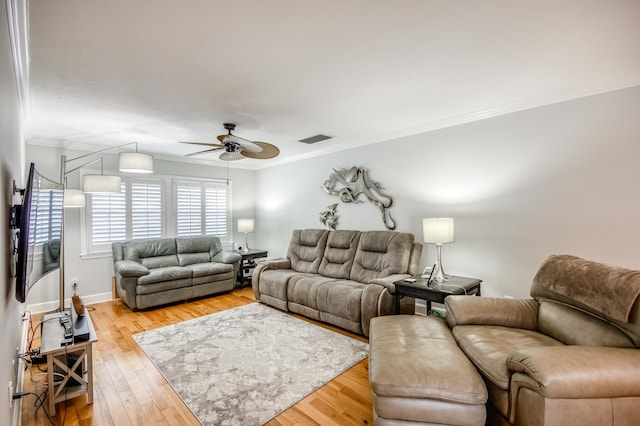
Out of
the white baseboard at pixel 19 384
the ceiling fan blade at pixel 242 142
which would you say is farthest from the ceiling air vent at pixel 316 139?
the white baseboard at pixel 19 384

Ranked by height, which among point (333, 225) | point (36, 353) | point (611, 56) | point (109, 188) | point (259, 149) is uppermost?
point (611, 56)

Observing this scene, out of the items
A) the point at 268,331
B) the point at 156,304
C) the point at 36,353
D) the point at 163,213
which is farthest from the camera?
the point at 163,213

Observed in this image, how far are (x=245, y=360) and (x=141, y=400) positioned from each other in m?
0.86

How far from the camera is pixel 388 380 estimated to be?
1.62 metres

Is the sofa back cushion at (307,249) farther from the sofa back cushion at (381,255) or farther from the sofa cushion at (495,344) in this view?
the sofa cushion at (495,344)

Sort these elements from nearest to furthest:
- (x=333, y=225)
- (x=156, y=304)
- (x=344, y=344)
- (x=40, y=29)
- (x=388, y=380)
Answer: (x=388, y=380) → (x=40, y=29) → (x=344, y=344) → (x=156, y=304) → (x=333, y=225)

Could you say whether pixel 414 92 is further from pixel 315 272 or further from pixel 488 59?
pixel 315 272

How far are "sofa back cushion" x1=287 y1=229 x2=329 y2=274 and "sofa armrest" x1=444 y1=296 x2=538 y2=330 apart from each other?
93.7 inches

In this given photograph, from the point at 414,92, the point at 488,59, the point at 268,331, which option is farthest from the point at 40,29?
the point at 268,331

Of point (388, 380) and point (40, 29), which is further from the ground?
point (40, 29)

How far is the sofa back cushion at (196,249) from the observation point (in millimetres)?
5188

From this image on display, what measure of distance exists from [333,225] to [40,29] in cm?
397

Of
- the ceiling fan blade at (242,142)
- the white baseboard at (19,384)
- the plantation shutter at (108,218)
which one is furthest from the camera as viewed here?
the plantation shutter at (108,218)

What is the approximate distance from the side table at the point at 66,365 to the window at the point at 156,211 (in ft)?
8.79
